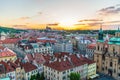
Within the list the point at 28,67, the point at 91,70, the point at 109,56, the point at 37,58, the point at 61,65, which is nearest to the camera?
the point at 61,65

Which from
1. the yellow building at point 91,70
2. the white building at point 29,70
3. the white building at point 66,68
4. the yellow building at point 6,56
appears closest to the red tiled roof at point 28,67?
the white building at point 29,70

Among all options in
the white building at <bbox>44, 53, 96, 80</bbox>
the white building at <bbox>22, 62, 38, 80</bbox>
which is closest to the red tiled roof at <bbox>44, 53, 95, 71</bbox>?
the white building at <bbox>44, 53, 96, 80</bbox>

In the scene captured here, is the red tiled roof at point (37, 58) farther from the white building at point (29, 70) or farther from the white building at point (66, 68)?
the white building at point (66, 68)

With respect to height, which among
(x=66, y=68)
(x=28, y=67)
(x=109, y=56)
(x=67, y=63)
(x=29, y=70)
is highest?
(x=67, y=63)

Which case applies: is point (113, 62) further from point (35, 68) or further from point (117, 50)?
point (35, 68)

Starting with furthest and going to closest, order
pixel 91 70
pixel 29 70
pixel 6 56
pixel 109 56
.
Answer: pixel 6 56
pixel 109 56
pixel 91 70
pixel 29 70

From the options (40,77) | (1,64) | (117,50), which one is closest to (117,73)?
(117,50)

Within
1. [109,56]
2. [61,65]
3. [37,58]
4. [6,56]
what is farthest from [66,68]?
[6,56]

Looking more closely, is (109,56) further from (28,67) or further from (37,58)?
(28,67)
